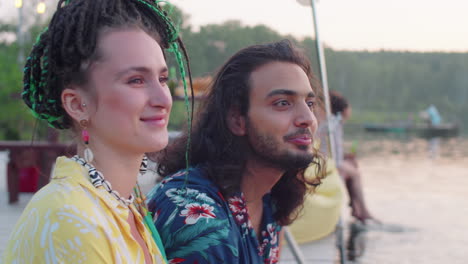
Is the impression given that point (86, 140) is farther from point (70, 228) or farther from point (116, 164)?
point (70, 228)

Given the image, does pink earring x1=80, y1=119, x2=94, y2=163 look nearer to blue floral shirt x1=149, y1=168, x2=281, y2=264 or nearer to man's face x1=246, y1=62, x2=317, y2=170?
blue floral shirt x1=149, y1=168, x2=281, y2=264

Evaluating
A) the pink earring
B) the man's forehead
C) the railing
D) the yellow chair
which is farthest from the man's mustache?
the railing

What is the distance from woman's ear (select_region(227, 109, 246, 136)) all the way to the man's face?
1.1 inches

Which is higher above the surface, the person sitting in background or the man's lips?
the man's lips

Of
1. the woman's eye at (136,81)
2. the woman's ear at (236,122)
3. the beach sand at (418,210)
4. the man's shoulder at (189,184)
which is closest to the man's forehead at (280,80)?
the woman's ear at (236,122)

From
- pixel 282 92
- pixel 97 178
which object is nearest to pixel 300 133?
pixel 282 92

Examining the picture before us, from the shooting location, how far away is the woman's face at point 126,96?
126cm

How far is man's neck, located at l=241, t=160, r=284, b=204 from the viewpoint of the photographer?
2127 millimetres

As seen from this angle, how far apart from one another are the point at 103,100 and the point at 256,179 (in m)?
1.00

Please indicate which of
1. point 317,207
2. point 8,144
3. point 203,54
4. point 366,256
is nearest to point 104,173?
point 203,54

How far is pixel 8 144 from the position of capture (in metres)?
5.96

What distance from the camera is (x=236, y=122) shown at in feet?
7.18

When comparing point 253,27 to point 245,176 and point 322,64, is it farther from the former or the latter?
point 245,176

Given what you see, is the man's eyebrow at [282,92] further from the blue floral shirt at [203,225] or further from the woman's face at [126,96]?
the woman's face at [126,96]
